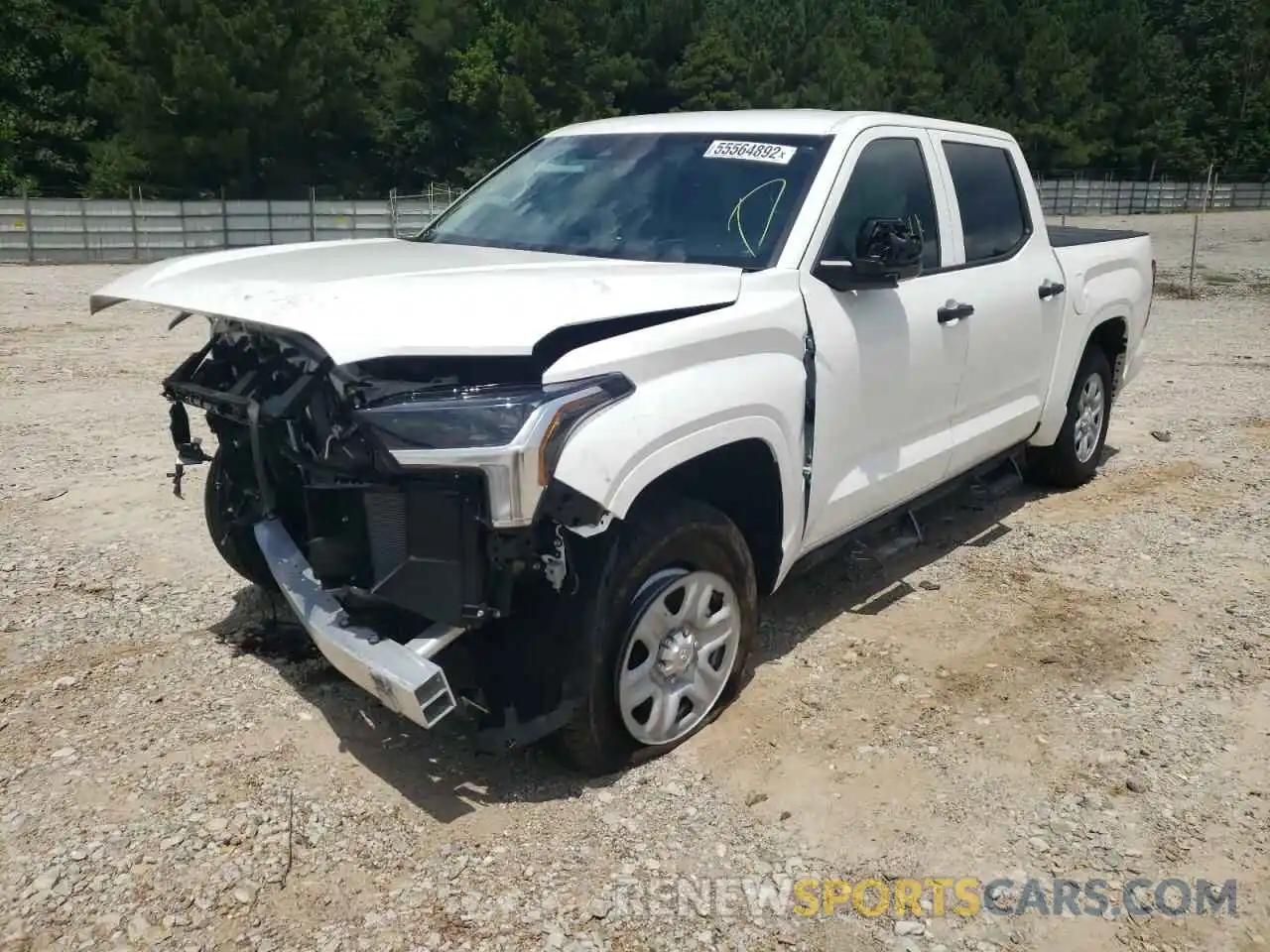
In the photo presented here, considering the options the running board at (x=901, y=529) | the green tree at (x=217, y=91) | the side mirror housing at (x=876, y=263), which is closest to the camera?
the side mirror housing at (x=876, y=263)

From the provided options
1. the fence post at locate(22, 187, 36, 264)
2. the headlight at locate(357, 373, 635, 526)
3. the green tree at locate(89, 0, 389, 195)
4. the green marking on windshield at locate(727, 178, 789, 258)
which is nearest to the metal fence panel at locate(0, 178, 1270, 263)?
the fence post at locate(22, 187, 36, 264)

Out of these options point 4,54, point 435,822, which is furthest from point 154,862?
point 4,54

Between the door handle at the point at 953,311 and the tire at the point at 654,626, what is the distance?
1.47 meters

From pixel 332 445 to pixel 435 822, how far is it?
3.76 ft

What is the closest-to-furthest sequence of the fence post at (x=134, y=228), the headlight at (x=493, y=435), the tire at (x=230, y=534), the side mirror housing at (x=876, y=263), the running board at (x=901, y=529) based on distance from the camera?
the headlight at (x=493, y=435) → the side mirror housing at (x=876, y=263) → the tire at (x=230, y=534) → the running board at (x=901, y=529) → the fence post at (x=134, y=228)

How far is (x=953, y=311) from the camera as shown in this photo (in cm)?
455

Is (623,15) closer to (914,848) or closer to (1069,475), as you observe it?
(1069,475)

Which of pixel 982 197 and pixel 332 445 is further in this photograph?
pixel 982 197

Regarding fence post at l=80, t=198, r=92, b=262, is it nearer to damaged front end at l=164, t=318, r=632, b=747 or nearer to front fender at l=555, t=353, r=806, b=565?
damaged front end at l=164, t=318, r=632, b=747

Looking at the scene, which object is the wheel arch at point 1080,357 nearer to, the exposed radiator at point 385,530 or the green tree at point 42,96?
the exposed radiator at point 385,530

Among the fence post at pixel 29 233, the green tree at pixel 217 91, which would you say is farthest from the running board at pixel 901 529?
the green tree at pixel 217 91

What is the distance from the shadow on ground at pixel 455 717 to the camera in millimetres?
3510

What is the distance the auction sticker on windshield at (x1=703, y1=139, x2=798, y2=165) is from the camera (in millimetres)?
4184

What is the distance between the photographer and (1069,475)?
6559 mm
